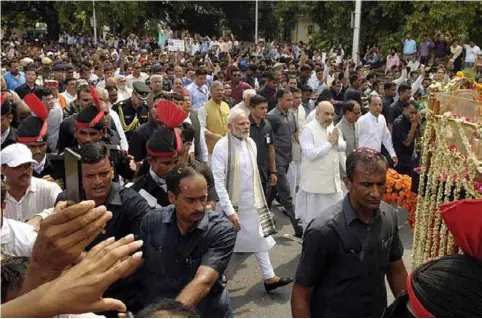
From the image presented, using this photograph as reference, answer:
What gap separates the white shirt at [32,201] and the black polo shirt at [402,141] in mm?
4810

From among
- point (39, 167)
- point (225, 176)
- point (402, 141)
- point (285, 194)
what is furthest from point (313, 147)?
point (39, 167)

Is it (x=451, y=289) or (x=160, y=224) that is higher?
(x=451, y=289)

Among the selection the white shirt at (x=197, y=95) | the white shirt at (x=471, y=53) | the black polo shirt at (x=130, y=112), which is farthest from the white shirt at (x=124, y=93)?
the white shirt at (x=471, y=53)

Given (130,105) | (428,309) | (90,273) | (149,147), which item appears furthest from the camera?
(130,105)

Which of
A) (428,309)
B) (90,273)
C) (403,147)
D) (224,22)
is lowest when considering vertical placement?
(403,147)

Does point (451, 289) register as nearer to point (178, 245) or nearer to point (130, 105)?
point (178, 245)

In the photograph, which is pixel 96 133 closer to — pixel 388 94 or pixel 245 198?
pixel 245 198

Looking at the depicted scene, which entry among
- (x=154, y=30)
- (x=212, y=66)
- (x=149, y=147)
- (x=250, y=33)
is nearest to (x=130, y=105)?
(x=149, y=147)

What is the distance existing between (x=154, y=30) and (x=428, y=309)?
29.8 metres

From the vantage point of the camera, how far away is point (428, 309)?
159 centimetres

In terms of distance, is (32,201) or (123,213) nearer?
(123,213)

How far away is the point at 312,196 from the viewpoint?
567cm

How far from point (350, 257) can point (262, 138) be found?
11.2ft

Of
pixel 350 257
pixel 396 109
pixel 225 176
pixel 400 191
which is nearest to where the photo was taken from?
pixel 350 257
